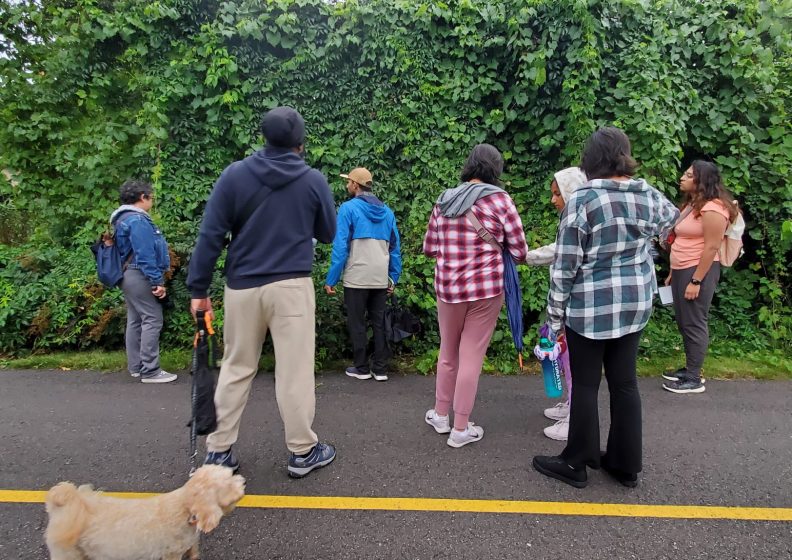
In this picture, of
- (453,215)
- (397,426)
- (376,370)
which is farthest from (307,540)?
(376,370)

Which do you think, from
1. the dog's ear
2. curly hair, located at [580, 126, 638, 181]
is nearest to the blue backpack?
the dog's ear

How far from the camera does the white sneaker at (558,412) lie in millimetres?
3857

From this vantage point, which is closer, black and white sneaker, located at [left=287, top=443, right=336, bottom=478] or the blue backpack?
black and white sneaker, located at [left=287, top=443, right=336, bottom=478]

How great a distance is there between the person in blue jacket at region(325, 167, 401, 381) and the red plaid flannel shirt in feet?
4.72

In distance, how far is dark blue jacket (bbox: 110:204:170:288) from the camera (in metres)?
4.60

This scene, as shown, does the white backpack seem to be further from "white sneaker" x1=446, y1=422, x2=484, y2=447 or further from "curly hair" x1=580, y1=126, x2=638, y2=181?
"white sneaker" x1=446, y1=422, x2=484, y2=447

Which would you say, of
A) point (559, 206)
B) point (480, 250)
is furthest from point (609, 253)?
point (480, 250)

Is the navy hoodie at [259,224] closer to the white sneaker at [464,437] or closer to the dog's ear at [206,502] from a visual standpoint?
the dog's ear at [206,502]

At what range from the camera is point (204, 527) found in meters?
2.00

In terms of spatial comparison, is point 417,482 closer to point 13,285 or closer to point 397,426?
point 397,426

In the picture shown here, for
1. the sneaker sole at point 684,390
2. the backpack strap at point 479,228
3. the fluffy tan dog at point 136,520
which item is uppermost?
the backpack strap at point 479,228

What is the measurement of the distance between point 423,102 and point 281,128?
11.7ft

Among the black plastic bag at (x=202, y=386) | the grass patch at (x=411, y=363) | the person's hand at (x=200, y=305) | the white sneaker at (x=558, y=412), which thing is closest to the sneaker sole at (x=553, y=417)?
the white sneaker at (x=558, y=412)

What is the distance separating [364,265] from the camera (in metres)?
4.62
